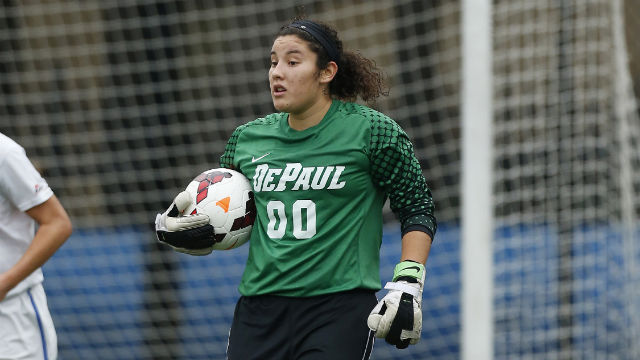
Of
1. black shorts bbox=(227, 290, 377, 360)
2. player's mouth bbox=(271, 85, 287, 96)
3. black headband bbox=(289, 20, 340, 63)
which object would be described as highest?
black headband bbox=(289, 20, 340, 63)

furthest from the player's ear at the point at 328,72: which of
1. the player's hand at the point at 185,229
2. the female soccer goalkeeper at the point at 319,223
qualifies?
the player's hand at the point at 185,229

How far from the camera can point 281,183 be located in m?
3.19

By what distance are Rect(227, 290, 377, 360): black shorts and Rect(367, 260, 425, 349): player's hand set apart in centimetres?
10

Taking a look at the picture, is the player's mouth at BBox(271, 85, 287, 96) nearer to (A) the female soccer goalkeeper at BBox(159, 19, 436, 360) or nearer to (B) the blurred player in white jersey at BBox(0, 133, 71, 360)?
(A) the female soccer goalkeeper at BBox(159, 19, 436, 360)

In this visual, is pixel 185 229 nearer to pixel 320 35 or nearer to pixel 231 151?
pixel 231 151

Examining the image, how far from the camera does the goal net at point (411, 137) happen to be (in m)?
5.84

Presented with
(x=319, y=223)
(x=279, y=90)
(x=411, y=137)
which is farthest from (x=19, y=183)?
(x=411, y=137)

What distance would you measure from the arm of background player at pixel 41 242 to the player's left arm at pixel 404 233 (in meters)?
1.17

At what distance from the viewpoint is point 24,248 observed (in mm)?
3520

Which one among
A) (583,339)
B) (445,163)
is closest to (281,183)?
(583,339)

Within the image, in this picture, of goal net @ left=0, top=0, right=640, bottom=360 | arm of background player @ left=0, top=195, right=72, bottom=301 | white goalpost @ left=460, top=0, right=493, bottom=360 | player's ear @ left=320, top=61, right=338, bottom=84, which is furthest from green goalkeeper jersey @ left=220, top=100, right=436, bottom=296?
white goalpost @ left=460, top=0, right=493, bottom=360

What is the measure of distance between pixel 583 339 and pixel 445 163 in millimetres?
1780

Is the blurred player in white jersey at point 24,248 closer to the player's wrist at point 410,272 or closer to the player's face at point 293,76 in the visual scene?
the player's face at point 293,76

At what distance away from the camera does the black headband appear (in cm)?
329
